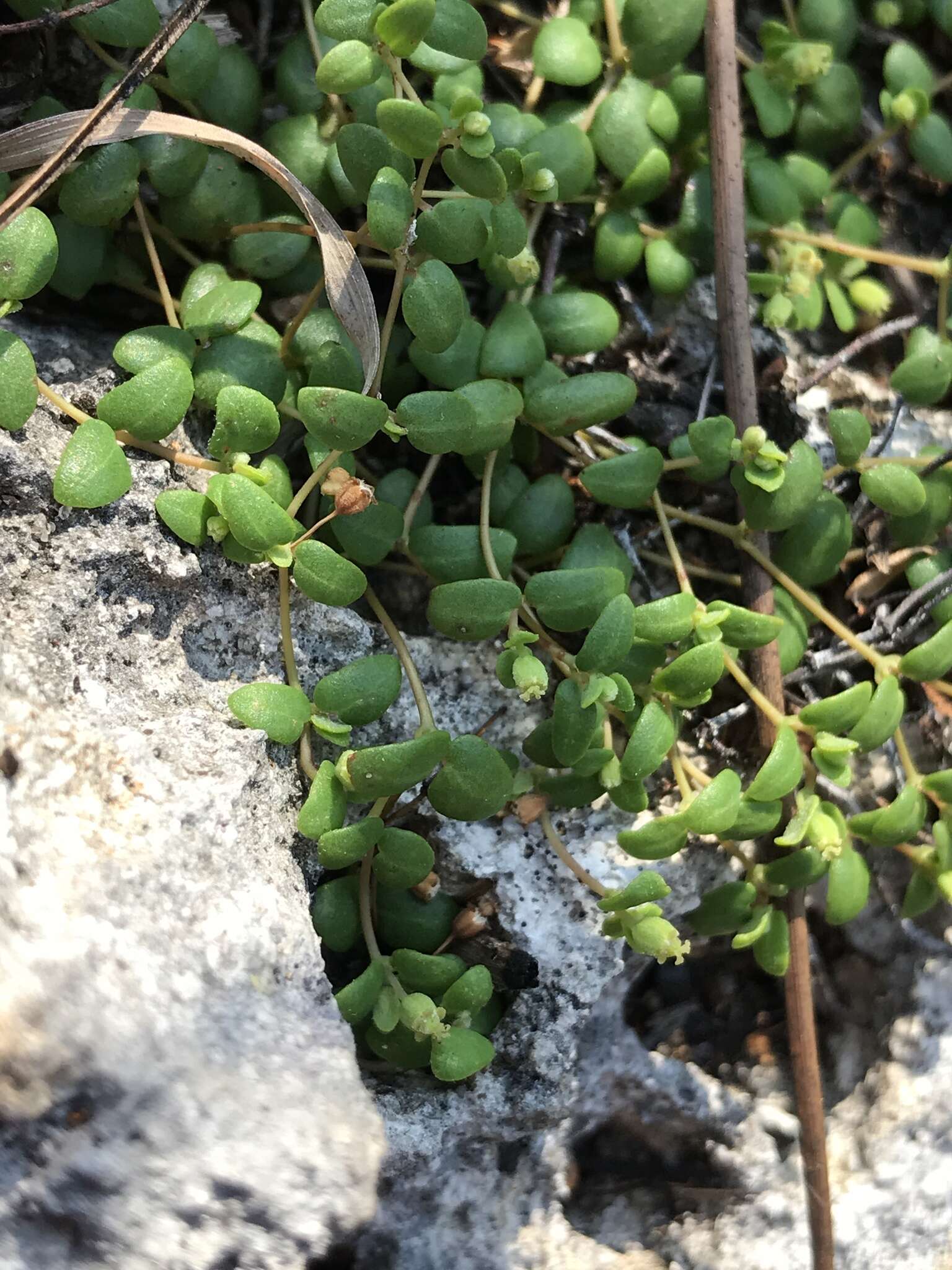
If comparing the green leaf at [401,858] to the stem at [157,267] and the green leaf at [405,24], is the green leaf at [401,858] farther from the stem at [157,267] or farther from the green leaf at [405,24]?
Answer: the green leaf at [405,24]

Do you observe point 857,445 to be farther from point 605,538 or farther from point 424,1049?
point 424,1049

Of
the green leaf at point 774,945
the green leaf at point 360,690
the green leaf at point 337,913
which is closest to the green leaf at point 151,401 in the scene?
the green leaf at point 360,690

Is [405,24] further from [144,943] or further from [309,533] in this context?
[144,943]

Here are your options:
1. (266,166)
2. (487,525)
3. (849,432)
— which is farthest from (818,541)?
(266,166)

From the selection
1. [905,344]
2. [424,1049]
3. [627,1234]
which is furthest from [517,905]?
[905,344]

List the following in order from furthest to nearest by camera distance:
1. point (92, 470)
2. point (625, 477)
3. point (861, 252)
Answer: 1. point (861, 252)
2. point (625, 477)
3. point (92, 470)

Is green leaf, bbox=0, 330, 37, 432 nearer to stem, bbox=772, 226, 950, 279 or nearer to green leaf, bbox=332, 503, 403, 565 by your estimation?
green leaf, bbox=332, 503, 403, 565
